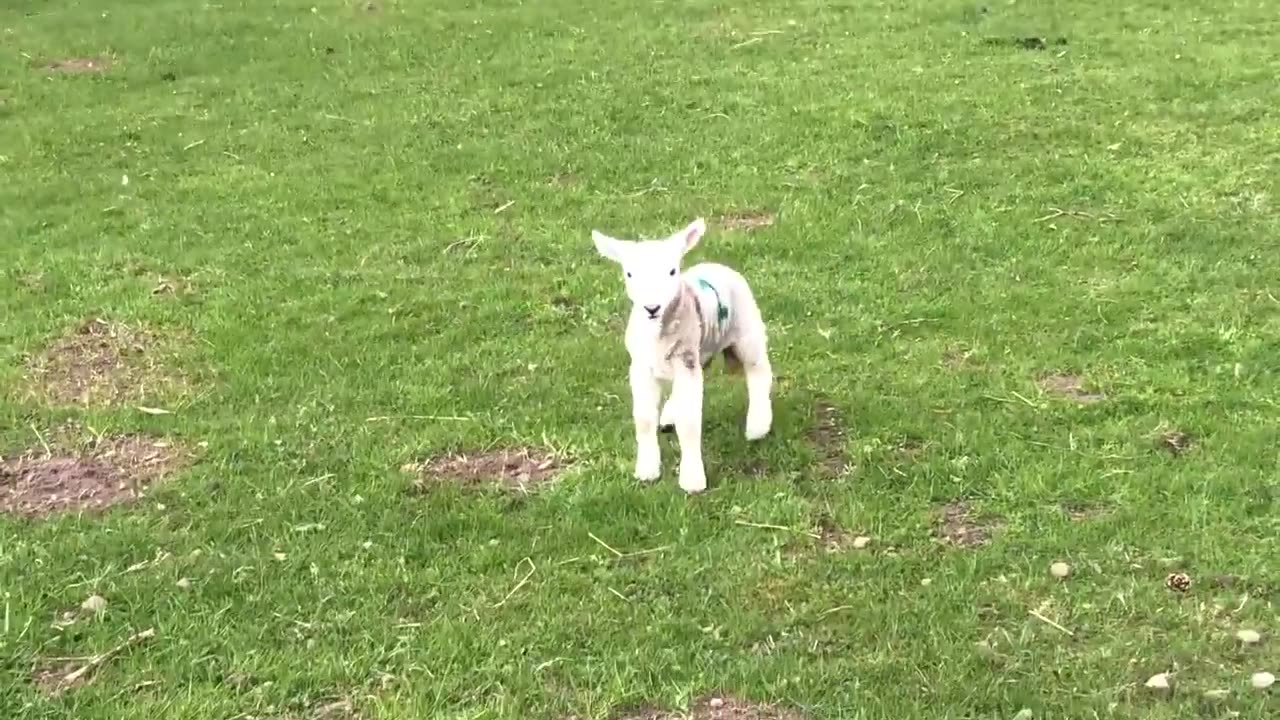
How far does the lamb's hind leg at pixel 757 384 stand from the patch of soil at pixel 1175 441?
6.42 ft

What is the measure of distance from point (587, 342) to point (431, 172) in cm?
438

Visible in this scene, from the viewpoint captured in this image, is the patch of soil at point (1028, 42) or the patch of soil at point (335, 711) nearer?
the patch of soil at point (335, 711)

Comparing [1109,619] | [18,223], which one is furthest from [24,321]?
[1109,619]

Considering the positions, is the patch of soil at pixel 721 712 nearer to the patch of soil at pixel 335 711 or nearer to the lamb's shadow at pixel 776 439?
the patch of soil at pixel 335 711

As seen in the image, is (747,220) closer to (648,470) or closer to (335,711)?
(648,470)

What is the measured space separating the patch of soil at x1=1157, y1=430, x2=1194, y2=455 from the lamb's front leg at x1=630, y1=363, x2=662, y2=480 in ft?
8.23

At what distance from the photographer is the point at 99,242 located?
10844 mm

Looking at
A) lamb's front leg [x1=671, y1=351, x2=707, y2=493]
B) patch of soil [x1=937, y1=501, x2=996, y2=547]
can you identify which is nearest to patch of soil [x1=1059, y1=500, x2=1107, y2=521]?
patch of soil [x1=937, y1=501, x2=996, y2=547]

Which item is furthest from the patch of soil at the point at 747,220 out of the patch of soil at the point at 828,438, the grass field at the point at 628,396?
the patch of soil at the point at 828,438

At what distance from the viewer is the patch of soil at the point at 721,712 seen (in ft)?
16.4

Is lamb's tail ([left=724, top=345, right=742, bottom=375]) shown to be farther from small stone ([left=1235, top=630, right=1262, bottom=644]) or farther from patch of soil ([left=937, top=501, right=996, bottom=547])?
small stone ([left=1235, top=630, right=1262, bottom=644])

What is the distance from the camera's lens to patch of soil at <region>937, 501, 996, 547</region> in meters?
6.13

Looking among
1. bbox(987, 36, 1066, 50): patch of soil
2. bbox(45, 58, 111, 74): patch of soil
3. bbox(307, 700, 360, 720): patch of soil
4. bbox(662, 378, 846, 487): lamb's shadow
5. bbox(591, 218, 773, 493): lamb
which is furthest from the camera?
bbox(45, 58, 111, 74): patch of soil

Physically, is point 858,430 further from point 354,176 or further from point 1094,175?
point 354,176
